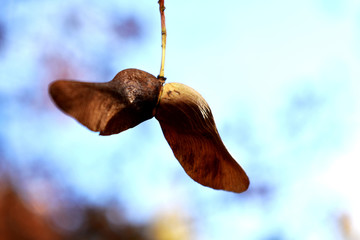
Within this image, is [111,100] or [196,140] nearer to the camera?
[111,100]

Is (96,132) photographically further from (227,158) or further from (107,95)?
(227,158)

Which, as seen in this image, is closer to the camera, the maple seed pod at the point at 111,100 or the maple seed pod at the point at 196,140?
the maple seed pod at the point at 111,100

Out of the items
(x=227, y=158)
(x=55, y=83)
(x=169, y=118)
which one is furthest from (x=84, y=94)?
(x=227, y=158)

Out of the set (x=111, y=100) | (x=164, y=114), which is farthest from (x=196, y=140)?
(x=111, y=100)

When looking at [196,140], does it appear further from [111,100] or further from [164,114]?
[111,100]

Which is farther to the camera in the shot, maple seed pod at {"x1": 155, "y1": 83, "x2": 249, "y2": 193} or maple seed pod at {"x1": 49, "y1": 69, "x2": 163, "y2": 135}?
maple seed pod at {"x1": 155, "y1": 83, "x2": 249, "y2": 193}
